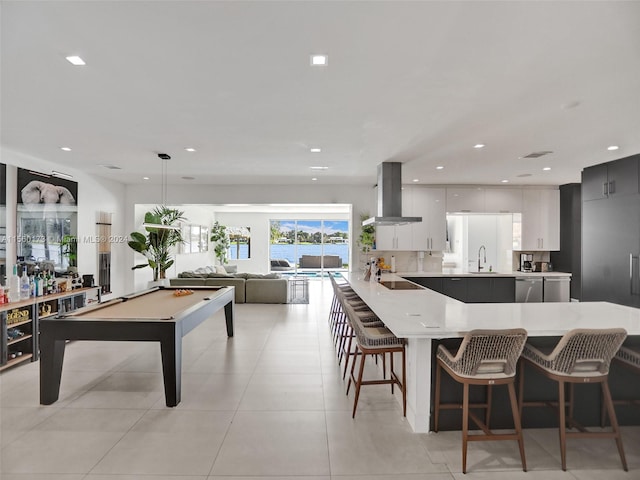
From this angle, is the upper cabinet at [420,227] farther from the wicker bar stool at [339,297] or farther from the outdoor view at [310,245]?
the outdoor view at [310,245]

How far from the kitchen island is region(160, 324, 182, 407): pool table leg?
1.83 metres

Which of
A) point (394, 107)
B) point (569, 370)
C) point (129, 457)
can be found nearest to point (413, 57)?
point (394, 107)

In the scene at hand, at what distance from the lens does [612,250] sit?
16.3ft

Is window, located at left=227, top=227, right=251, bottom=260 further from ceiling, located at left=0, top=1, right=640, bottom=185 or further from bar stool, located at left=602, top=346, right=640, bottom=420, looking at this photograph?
bar stool, located at left=602, top=346, right=640, bottom=420

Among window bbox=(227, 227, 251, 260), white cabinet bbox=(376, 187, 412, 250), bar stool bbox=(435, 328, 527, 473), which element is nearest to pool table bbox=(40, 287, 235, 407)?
bar stool bbox=(435, 328, 527, 473)

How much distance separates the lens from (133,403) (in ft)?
10.7

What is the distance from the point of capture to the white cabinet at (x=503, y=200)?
24.4 ft

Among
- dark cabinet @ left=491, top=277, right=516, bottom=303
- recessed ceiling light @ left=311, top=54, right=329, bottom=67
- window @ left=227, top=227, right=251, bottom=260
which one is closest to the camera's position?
recessed ceiling light @ left=311, top=54, right=329, bottom=67

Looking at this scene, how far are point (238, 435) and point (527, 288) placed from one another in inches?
251

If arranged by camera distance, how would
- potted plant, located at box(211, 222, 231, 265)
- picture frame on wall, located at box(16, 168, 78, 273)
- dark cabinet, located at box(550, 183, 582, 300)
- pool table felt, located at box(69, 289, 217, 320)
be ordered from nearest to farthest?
pool table felt, located at box(69, 289, 217, 320)
picture frame on wall, located at box(16, 168, 78, 273)
dark cabinet, located at box(550, 183, 582, 300)
potted plant, located at box(211, 222, 231, 265)

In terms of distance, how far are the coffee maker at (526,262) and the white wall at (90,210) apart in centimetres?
852

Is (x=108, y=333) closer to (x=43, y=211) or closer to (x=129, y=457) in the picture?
(x=129, y=457)

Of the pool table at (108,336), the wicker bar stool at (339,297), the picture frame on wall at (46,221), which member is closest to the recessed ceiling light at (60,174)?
the picture frame on wall at (46,221)

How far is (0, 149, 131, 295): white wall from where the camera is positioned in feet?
16.3
